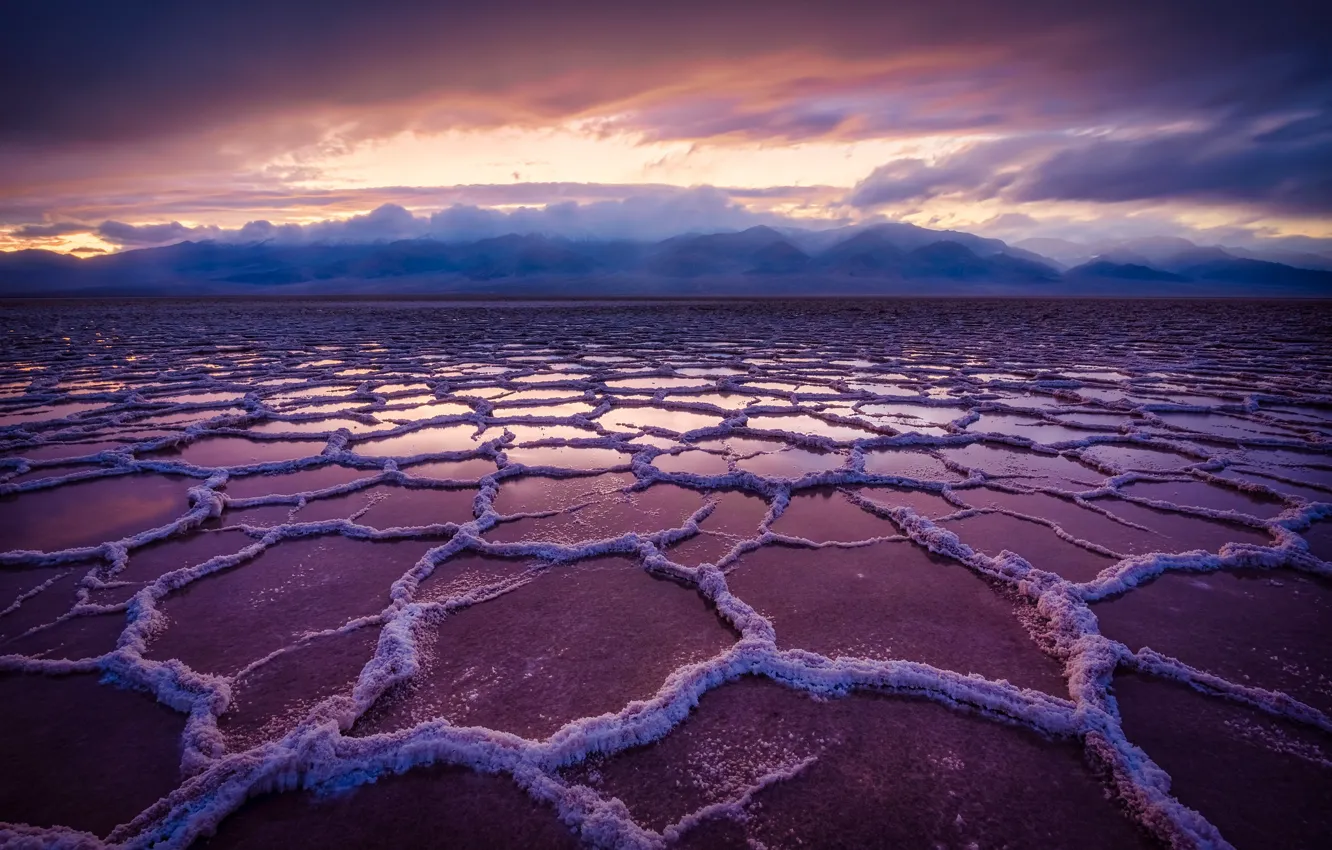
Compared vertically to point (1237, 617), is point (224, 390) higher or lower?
lower

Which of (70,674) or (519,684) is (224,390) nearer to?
(70,674)

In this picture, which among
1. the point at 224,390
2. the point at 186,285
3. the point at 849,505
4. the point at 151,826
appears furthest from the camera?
the point at 186,285

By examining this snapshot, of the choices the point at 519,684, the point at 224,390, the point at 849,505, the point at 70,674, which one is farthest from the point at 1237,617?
the point at 224,390

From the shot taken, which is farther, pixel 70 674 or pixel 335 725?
pixel 70 674

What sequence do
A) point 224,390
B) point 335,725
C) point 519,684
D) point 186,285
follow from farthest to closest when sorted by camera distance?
point 186,285 < point 224,390 < point 519,684 < point 335,725

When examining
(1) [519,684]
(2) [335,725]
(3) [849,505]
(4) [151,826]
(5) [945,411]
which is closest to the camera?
(4) [151,826]

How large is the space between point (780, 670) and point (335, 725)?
1156 millimetres

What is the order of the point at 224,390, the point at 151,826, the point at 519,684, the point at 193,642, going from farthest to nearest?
the point at 224,390
the point at 193,642
the point at 519,684
the point at 151,826

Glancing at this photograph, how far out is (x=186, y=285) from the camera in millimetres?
137000

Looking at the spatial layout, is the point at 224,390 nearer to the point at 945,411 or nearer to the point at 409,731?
the point at 409,731

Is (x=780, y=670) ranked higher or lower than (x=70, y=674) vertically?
higher

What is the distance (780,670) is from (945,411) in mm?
4342

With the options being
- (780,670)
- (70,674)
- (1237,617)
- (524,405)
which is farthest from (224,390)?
(1237,617)

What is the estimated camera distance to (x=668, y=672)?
5.74 feet
